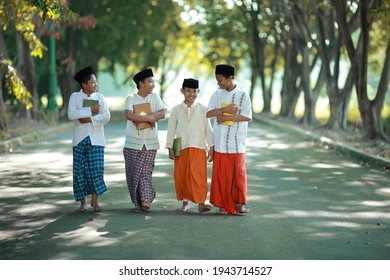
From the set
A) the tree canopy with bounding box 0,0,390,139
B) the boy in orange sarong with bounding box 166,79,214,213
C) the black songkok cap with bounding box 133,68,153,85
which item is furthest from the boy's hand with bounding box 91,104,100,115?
the tree canopy with bounding box 0,0,390,139

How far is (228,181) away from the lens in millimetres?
10820

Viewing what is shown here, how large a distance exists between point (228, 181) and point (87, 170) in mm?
1711

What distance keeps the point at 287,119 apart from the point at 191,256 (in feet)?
98.2

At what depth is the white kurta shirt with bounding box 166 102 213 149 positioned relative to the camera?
10.9 metres

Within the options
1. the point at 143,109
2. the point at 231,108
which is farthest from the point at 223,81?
the point at 143,109

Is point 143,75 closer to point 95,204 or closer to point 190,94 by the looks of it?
point 190,94

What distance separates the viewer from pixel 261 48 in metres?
46.6

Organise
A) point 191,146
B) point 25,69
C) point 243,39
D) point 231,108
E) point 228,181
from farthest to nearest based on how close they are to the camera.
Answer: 1. point 243,39
2. point 25,69
3. point 191,146
4. point 228,181
5. point 231,108

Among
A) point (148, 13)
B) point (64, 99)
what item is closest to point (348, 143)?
point (64, 99)

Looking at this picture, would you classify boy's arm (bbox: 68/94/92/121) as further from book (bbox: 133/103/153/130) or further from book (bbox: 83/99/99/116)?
book (bbox: 133/103/153/130)

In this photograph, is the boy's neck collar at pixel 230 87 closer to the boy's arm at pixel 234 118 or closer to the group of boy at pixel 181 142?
the group of boy at pixel 181 142

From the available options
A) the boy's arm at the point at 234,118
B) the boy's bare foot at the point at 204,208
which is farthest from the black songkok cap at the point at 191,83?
the boy's bare foot at the point at 204,208

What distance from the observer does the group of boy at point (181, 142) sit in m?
10.8

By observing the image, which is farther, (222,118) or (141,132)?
(141,132)
